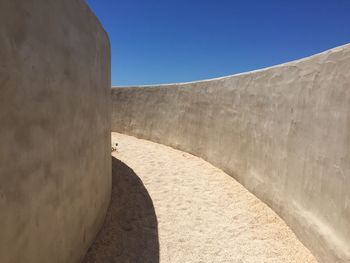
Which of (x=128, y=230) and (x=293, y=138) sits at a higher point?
(x=293, y=138)

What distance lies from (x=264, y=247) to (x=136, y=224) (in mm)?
2016

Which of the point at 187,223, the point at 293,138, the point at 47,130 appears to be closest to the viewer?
the point at 47,130

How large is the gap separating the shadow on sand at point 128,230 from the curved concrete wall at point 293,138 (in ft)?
7.02

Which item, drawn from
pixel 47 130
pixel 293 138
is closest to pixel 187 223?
pixel 293 138

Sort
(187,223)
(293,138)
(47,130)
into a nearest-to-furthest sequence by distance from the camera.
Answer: (47,130) → (293,138) → (187,223)

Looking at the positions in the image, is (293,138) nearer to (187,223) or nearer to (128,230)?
(187,223)

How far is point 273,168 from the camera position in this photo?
4.73m

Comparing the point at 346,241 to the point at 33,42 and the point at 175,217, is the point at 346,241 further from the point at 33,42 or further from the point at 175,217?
the point at 33,42

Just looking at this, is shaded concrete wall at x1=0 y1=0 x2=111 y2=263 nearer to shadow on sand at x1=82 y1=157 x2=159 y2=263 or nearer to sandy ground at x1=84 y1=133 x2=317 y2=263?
shadow on sand at x1=82 y1=157 x2=159 y2=263

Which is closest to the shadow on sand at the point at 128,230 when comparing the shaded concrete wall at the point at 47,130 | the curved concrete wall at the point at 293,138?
the shaded concrete wall at the point at 47,130

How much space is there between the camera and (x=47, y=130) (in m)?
2.28

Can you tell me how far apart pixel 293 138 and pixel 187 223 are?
7.40 ft

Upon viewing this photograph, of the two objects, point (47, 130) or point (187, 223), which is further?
point (187, 223)

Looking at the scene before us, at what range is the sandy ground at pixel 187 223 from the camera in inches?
149
